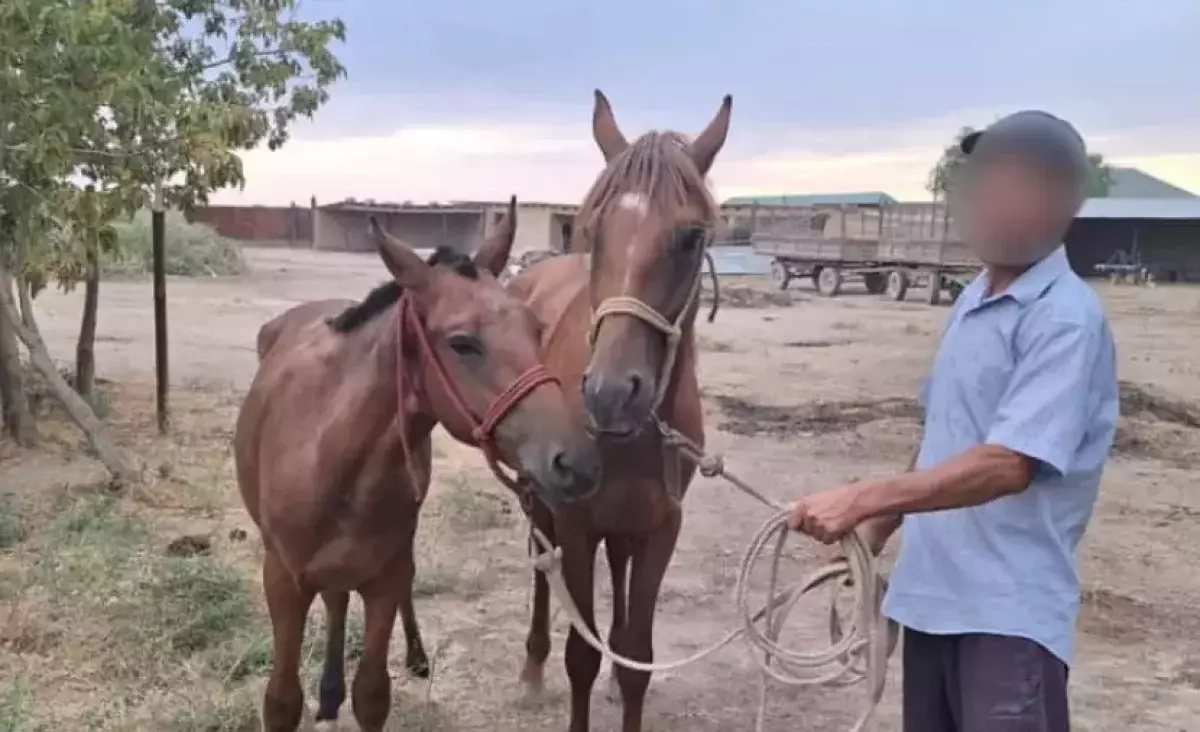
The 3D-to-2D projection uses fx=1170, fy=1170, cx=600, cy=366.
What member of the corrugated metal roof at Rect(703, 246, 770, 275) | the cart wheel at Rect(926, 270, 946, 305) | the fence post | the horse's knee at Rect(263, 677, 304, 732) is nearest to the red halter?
the horse's knee at Rect(263, 677, 304, 732)

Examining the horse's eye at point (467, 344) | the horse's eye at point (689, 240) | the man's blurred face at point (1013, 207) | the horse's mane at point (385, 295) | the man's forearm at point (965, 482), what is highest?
the man's blurred face at point (1013, 207)

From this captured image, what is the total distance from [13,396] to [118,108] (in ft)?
9.58

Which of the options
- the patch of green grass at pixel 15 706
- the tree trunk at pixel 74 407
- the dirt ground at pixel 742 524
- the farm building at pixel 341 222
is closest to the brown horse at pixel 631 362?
the dirt ground at pixel 742 524

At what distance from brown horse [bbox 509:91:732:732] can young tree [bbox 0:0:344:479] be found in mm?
3338

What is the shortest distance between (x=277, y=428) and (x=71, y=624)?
6.97 feet

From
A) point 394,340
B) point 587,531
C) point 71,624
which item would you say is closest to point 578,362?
point 587,531

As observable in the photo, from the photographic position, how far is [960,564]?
95.7 inches

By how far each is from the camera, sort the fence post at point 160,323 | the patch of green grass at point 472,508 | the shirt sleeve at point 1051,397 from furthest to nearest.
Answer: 1. the fence post at point 160,323
2. the patch of green grass at point 472,508
3. the shirt sleeve at point 1051,397

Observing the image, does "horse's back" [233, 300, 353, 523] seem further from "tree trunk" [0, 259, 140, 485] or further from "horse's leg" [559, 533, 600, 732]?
"tree trunk" [0, 259, 140, 485]

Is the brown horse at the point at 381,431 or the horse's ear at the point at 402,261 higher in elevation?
the horse's ear at the point at 402,261

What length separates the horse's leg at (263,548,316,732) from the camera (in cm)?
375

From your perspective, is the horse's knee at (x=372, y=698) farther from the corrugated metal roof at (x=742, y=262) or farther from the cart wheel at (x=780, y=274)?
the corrugated metal roof at (x=742, y=262)

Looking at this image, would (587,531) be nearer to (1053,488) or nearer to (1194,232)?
(1053,488)

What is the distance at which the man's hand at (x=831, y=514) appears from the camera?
239cm
